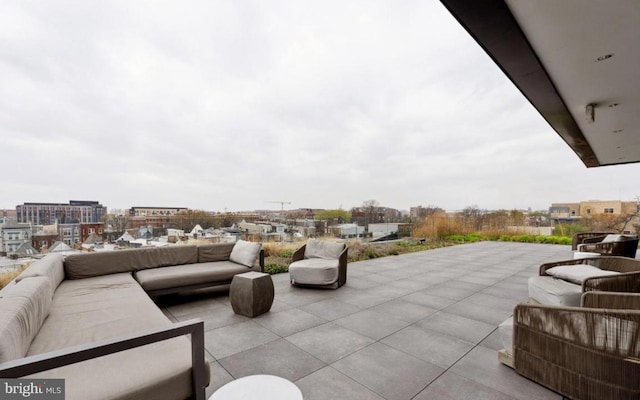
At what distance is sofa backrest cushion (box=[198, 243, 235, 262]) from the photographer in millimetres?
4484

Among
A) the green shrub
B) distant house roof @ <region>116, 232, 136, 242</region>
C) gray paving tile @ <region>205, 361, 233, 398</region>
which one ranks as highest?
distant house roof @ <region>116, 232, 136, 242</region>

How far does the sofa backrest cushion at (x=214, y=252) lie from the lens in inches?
177

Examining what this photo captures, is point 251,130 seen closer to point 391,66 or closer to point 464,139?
point 391,66

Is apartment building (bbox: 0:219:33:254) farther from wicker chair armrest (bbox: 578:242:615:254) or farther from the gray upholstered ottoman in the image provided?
wicker chair armrest (bbox: 578:242:615:254)

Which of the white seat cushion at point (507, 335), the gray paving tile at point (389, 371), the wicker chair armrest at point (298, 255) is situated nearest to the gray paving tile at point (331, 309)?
the gray paving tile at point (389, 371)

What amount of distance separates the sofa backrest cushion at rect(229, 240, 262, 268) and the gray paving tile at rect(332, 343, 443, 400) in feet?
8.08

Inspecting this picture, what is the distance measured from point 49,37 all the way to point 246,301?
4.66 m

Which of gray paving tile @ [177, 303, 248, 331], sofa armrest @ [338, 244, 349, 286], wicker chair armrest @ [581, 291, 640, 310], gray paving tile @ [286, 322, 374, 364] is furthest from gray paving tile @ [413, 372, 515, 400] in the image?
sofa armrest @ [338, 244, 349, 286]

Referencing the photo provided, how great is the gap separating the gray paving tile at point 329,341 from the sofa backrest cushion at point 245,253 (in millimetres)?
1842

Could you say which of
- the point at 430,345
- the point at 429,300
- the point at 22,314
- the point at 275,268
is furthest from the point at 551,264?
the point at 22,314

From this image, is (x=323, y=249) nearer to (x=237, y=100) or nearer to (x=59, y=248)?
(x=59, y=248)

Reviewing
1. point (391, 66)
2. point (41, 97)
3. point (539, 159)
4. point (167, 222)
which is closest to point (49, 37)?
point (41, 97)

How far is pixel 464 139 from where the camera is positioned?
973 cm

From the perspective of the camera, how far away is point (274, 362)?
218cm
